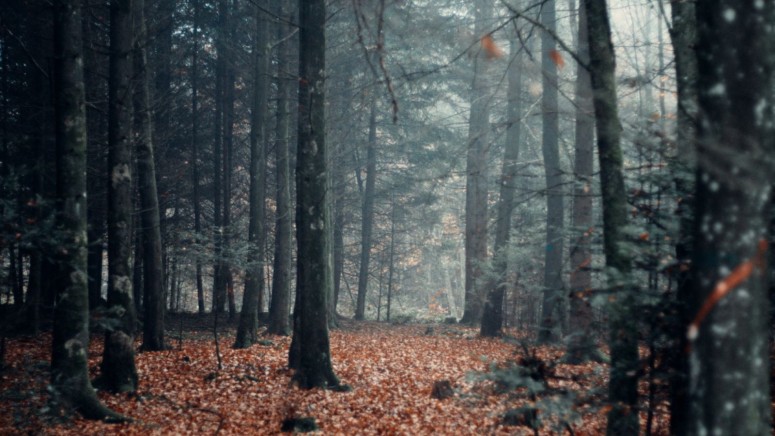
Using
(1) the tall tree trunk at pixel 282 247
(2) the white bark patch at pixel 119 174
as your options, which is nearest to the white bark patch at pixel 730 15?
(2) the white bark patch at pixel 119 174

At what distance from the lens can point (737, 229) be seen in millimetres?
2545

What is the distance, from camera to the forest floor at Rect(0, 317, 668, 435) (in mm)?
4551

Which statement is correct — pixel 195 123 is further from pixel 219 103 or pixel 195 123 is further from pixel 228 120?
pixel 219 103

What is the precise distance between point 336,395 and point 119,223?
182 inches

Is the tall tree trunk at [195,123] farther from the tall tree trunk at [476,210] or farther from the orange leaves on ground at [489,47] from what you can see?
the orange leaves on ground at [489,47]

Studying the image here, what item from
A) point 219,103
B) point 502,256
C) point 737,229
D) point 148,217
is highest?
point 219,103

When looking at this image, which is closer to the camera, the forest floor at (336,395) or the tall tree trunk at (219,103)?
the forest floor at (336,395)

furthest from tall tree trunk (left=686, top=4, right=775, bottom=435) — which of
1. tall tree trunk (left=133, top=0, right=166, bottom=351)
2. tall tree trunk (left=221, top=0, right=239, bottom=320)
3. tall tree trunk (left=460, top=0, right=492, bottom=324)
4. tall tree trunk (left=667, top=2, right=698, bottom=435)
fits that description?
tall tree trunk (left=460, top=0, right=492, bottom=324)

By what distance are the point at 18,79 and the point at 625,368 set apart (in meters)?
16.7

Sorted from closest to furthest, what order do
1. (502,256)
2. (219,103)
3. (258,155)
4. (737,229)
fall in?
(737,229)
(258,155)
(502,256)
(219,103)

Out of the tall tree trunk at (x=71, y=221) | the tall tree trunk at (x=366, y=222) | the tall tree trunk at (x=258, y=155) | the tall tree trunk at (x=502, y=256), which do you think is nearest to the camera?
the tall tree trunk at (x=71, y=221)

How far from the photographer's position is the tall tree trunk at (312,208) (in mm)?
8344

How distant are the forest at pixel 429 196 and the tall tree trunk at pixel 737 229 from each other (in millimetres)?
10

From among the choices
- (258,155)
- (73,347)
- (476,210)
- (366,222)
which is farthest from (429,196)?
(366,222)
